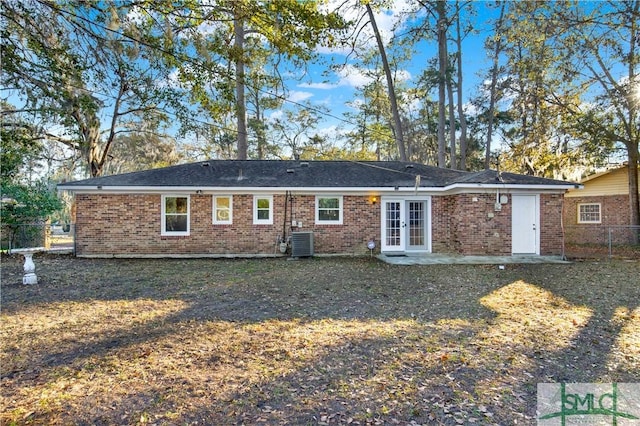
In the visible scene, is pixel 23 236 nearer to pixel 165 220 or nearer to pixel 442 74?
pixel 165 220

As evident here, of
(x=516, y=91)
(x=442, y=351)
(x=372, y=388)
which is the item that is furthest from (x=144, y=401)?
(x=516, y=91)

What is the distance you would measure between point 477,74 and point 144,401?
25.0m

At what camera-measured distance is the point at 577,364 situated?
3.95 metres

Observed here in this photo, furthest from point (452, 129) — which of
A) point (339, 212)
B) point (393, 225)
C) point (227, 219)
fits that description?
point (227, 219)

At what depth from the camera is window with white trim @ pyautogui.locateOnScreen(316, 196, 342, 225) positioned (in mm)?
12891

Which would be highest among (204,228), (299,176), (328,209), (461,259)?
(299,176)

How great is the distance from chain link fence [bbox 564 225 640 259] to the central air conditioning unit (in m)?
10.7

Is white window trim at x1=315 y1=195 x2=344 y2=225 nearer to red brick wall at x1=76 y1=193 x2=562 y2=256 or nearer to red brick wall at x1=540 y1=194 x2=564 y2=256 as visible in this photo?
red brick wall at x1=76 y1=193 x2=562 y2=256

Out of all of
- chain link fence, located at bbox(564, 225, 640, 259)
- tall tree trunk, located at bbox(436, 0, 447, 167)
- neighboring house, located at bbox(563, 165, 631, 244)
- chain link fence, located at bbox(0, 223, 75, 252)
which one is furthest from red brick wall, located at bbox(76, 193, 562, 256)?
neighboring house, located at bbox(563, 165, 631, 244)

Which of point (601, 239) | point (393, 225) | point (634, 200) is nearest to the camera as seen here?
point (393, 225)

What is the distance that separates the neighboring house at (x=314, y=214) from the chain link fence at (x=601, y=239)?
15.4 ft

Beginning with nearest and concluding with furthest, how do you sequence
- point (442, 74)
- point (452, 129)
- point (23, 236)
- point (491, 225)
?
1. point (491, 225)
2. point (23, 236)
3. point (442, 74)
4. point (452, 129)

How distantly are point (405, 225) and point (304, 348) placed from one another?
30.8ft

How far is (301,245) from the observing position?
1216 cm
